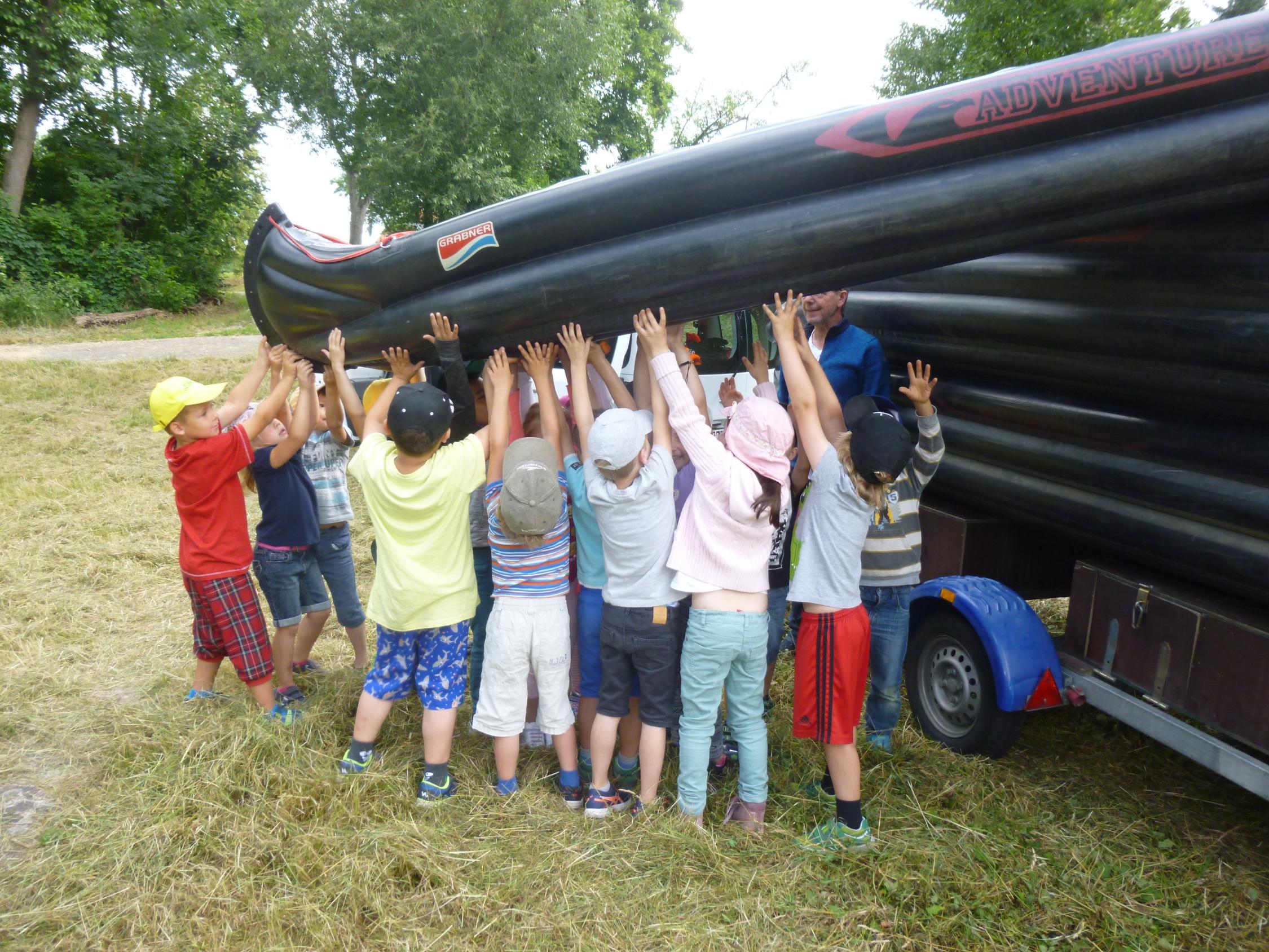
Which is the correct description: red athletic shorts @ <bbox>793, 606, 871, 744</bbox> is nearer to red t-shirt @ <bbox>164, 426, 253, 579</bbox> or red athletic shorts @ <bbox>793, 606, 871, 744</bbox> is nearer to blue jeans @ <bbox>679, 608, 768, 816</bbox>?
blue jeans @ <bbox>679, 608, 768, 816</bbox>

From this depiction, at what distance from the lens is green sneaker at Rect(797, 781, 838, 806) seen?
3.54 metres

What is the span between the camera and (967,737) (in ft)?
12.8

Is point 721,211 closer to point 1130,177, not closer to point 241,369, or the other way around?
point 1130,177

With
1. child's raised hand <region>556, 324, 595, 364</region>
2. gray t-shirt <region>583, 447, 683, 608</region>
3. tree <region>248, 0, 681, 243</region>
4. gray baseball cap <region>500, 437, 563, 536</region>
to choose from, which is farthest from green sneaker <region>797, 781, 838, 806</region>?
tree <region>248, 0, 681, 243</region>

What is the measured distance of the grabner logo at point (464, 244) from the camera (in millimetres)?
3479

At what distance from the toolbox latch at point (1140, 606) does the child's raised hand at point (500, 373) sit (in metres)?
2.61

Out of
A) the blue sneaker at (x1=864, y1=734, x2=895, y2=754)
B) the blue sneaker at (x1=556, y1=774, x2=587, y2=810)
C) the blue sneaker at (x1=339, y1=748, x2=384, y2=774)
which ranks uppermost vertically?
the blue sneaker at (x1=339, y1=748, x2=384, y2=774)

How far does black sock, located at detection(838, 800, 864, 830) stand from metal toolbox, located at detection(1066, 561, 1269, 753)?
46.7 inches

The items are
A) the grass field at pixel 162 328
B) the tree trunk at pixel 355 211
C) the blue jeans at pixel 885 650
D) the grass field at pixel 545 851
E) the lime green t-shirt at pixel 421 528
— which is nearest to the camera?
the grass field at pixel 545 851

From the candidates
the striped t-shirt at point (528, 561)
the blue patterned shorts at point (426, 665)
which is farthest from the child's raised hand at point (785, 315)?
the blue patterned shorts at point (426, 665)

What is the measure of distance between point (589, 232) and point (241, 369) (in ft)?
38.6

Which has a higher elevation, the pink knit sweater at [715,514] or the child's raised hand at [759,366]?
the child's raised hand at [759,366]

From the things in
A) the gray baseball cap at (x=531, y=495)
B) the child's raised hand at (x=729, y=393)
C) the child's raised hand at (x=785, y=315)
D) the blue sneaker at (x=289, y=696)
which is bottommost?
the blue sneaker at (x=289, y=696)

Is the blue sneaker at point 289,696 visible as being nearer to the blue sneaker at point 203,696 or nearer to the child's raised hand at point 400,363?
the blue sneaker at point 203,696
